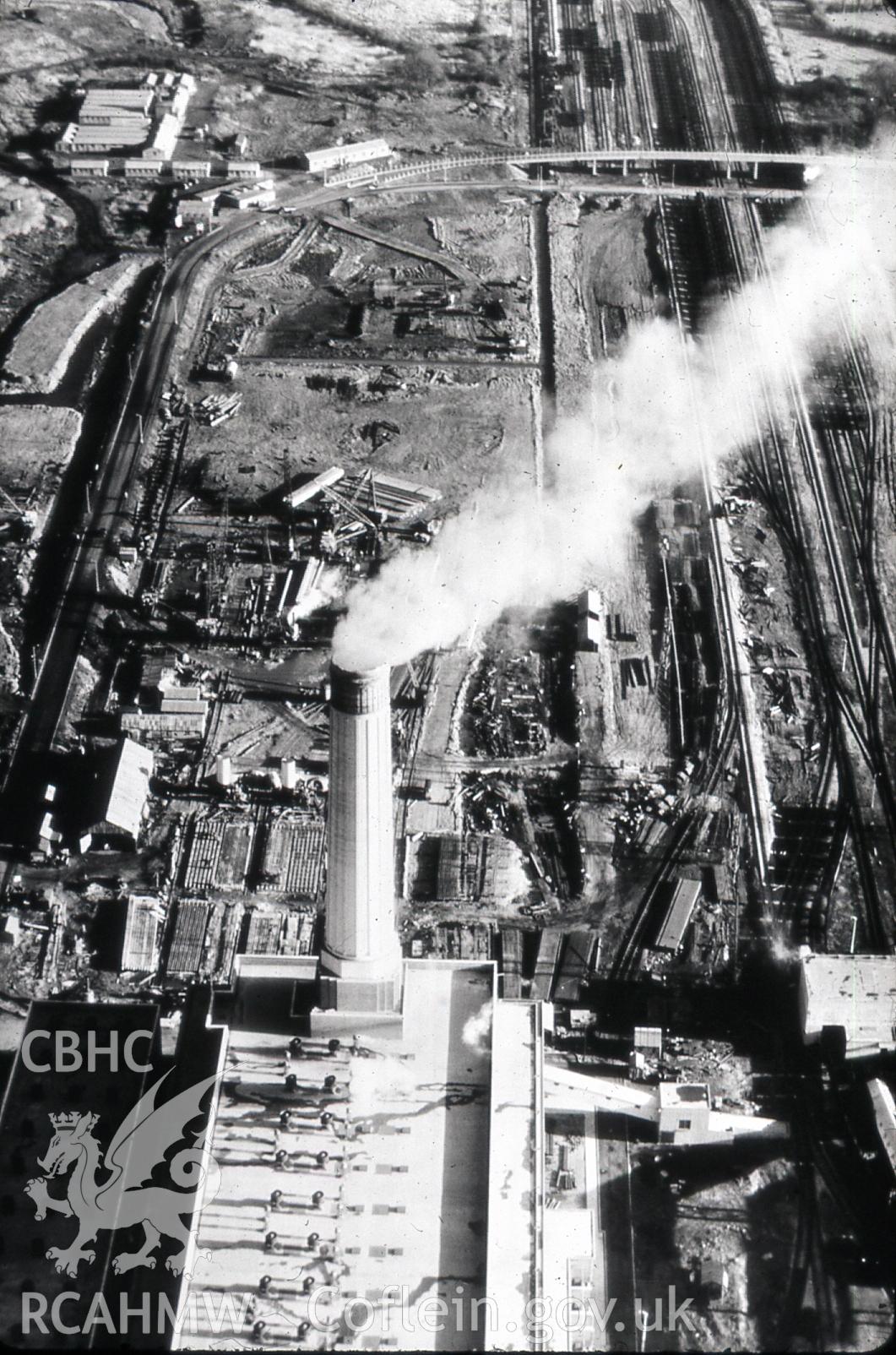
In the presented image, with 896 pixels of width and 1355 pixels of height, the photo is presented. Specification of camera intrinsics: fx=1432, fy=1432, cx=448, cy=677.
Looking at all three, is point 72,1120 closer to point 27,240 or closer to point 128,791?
point 128,791

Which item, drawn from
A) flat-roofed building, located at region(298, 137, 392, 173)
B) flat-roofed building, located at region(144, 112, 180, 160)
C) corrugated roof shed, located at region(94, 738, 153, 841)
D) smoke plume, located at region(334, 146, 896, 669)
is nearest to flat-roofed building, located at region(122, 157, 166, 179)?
flat-roofed building, located at region(144, 112, 180, 160)

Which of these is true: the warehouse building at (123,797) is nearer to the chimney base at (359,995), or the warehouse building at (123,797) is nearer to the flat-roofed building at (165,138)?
the chimney base at (359,995)

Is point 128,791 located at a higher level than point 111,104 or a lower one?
lower

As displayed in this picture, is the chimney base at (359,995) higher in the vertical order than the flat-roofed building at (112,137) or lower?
lower

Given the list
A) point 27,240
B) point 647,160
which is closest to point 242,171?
point 27,240

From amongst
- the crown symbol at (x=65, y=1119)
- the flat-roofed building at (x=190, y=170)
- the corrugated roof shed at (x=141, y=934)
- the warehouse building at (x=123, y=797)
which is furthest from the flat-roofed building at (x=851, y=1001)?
the flat-roofed building at (x=190, y=170)

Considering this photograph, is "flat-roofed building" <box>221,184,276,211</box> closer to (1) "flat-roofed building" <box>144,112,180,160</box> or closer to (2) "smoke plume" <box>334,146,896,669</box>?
(1) "flat-roofed building" <box>144,112,180,160</box>
